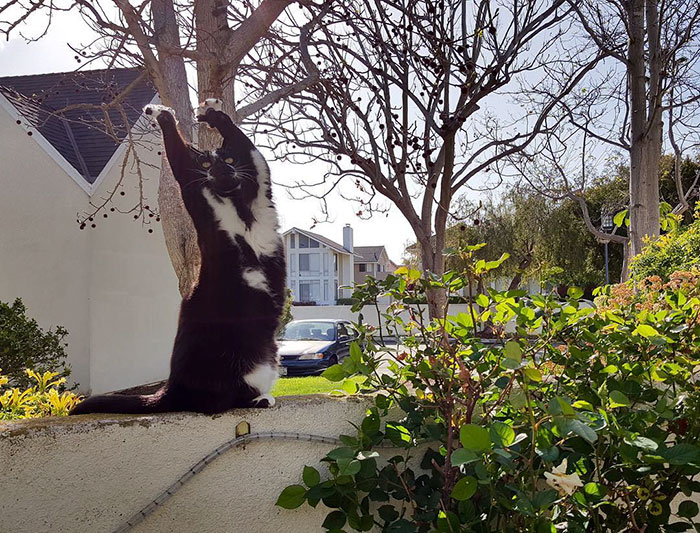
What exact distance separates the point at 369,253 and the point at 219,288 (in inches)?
1547

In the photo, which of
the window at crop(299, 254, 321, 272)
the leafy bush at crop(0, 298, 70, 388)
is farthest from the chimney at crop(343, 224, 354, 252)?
the leafy bush at crop(0, 298, 70, 388)

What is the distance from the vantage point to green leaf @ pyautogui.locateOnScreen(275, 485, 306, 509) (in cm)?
171

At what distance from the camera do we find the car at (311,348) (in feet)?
30.0

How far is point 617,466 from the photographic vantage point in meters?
1.51

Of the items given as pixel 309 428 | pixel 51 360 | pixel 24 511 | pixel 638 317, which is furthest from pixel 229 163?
pixel 51 360

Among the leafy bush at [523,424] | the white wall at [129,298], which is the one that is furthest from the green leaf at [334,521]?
the white wall at [129,298]

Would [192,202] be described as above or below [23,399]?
above

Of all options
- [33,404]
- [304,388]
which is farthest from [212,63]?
[304,388]

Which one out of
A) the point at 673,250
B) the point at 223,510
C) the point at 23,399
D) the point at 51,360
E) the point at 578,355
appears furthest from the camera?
the point at 51,360

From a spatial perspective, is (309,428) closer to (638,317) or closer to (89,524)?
(89,524)

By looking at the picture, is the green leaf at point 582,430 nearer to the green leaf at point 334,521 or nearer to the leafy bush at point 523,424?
the leafy bush at point 523,424

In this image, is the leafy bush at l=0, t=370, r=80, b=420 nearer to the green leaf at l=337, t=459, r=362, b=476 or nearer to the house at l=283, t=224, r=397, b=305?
the green leaf at l=337, t=459, r=362, b=476

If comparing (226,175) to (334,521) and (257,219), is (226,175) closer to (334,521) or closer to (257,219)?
(257,219)

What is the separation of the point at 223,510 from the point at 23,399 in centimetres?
130
